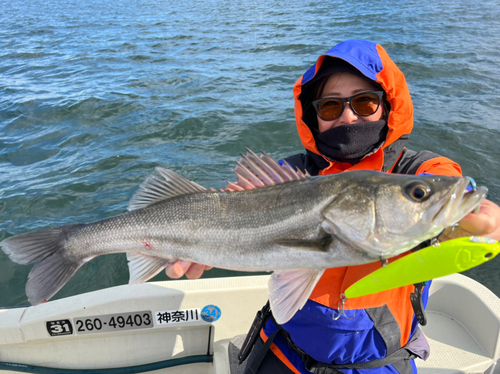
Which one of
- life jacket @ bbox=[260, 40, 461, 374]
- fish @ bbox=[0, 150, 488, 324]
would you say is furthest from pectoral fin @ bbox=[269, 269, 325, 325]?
life jacket @ bbox=[260, 40, 461, 374]

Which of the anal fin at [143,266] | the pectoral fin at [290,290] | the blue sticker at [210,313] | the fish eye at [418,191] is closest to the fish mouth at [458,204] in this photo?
the fish eye at [418,191]

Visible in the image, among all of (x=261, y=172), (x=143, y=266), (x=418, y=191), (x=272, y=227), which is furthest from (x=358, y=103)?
(x=143, y=266)

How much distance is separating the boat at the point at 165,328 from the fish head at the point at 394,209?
1.89 m

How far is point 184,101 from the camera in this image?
36.0 feet

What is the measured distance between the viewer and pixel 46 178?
7941 millimetres

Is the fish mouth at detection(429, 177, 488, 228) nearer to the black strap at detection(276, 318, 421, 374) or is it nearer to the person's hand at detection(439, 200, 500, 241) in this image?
the person's hand at detection(439, 200, 500, 241)

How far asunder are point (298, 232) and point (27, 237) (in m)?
2.03

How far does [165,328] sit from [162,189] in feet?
6.00

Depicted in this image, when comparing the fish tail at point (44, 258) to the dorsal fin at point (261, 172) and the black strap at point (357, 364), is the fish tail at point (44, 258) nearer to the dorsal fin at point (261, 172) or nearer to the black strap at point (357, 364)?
the dorsal fin at point (261, 172)

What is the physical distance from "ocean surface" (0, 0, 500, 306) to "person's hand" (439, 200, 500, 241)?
3960 millimetres

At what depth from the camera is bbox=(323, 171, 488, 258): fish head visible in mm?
1941

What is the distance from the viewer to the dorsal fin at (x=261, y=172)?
2.52 m

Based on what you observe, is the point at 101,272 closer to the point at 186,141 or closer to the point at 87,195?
the point at 87,195

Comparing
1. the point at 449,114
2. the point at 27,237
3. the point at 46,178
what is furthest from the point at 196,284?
the point at 449,114
